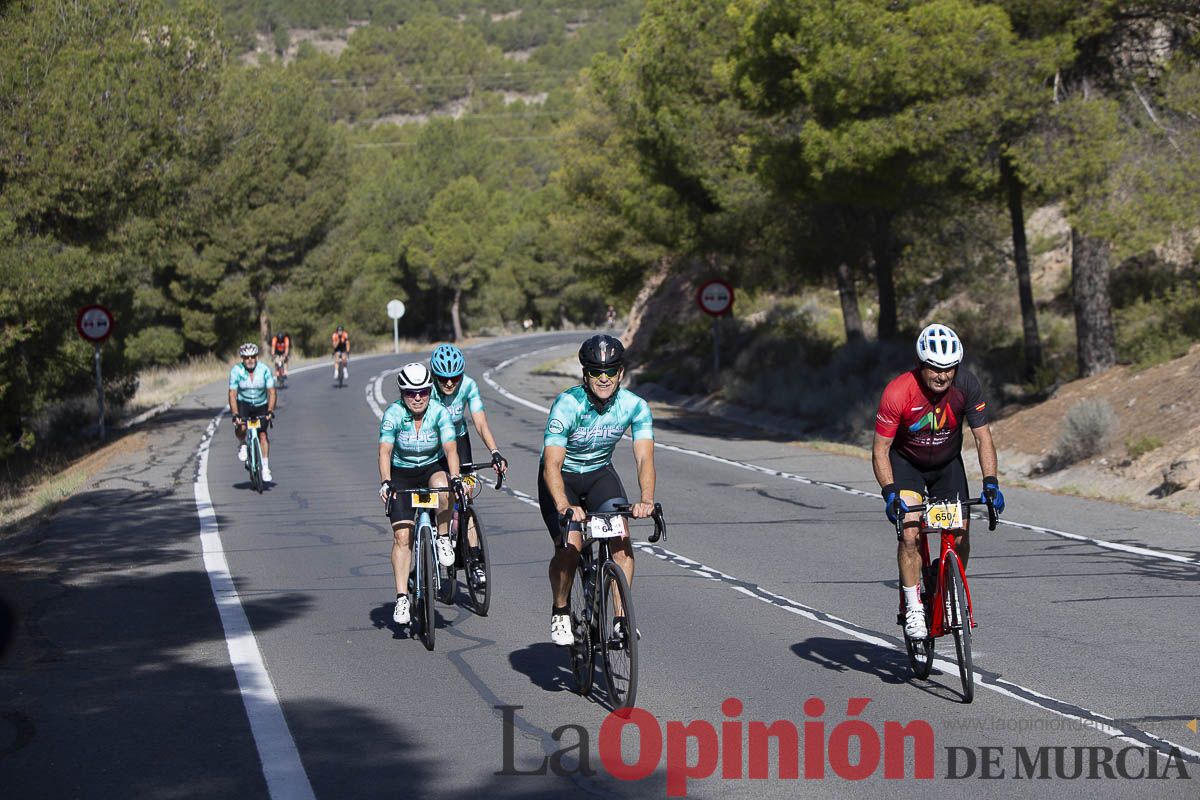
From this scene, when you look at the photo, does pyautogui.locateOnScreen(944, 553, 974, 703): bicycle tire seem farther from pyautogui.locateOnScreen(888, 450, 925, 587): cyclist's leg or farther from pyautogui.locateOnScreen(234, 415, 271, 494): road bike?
pyautogui.locateOnScreen(234, 415, 271, 494): road bike

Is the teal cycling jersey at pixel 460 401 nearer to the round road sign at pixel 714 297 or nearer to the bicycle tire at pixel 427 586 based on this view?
the bicycle tire at pixel 427 586

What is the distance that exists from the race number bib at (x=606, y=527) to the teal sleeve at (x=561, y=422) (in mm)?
505

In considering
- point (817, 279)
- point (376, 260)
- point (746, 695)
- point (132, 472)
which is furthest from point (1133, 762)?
point (376, 260)

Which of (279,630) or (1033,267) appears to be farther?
(1033,267)

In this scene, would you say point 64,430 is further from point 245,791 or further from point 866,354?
point 245,791

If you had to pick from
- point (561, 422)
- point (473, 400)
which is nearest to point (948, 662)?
point (561, 422)

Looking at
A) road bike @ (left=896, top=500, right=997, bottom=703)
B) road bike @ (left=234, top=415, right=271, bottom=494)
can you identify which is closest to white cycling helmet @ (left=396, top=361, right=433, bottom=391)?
road bike @ (left=896, top=500, right=997, bottom=703)

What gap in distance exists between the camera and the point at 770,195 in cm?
2912

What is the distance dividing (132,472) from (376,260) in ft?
215

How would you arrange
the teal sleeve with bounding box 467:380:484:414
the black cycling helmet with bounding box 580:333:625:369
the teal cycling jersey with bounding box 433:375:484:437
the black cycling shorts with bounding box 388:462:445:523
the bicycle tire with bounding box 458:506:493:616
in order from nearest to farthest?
the black cycling helmet with bounding box 580:333:625:369 < the black cycling shorts with bounding box 388:462:445:523 < the bicycle tire with bounding box 458:506:493:616 < the teal cycling jersey with bounding box 433:375:484:437 < the teal sleeve with bounding box 467:380:484:414

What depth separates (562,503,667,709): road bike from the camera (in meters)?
7.37

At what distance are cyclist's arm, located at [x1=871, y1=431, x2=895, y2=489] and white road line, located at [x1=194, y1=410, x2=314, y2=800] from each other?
3.52 m

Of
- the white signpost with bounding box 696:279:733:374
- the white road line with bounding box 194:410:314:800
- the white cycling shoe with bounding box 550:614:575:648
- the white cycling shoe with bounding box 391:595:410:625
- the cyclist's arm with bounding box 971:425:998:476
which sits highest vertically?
the white signpost with bounding box 696:279:733:374

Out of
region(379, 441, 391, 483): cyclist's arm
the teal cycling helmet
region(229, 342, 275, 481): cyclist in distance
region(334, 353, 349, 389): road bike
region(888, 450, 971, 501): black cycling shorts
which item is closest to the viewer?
region(888, 450, 971, 501): black cycling shorts
